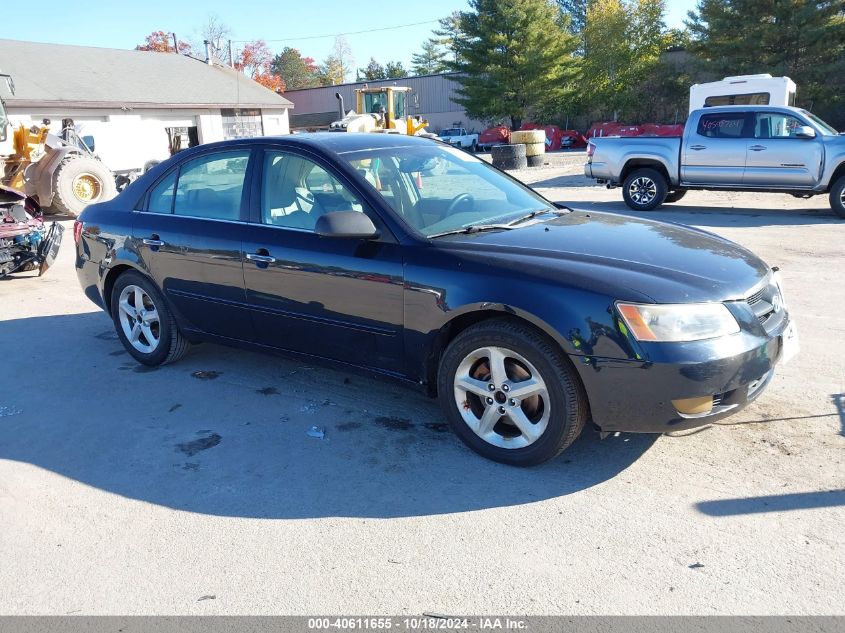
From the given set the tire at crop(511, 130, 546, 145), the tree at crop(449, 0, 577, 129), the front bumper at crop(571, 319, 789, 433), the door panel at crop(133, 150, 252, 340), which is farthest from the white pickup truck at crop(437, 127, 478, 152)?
the front bumper at crop(571, 319, 789, 433)

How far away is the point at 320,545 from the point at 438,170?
8.49 ft

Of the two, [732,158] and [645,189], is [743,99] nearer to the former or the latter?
[732,158]

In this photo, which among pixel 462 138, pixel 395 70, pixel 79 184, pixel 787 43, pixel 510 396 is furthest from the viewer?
pixel 395 70

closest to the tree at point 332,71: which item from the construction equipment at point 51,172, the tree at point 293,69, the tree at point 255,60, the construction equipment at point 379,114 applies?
the tree at point 293,69

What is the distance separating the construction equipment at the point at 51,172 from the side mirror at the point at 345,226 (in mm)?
12451

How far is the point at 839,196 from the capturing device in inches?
456

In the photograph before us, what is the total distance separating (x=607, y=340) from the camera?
3246 mm

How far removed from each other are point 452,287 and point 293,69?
102342mm

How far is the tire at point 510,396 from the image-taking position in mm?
3402

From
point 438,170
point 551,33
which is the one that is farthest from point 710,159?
point 551,33

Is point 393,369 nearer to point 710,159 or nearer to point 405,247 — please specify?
point 405,247

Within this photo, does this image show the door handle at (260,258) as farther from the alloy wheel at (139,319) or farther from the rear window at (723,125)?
the rear window at (723,125)

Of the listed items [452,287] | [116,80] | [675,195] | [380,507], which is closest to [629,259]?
[452,287]

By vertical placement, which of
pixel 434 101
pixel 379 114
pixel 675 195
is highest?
pixel 434 101
